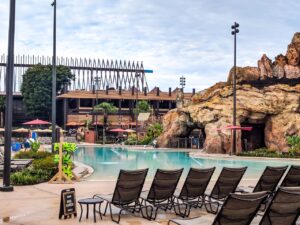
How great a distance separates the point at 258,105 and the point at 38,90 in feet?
162

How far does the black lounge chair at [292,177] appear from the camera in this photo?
8461mm

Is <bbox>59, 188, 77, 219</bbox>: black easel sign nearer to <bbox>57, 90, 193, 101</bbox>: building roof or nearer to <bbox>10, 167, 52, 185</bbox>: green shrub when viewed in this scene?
<bbox>10, 167, 52, 185</bbox>: green shrub

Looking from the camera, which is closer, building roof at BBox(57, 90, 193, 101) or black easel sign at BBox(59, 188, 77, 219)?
black easel sign at BBox(59, 188, 77, 219)

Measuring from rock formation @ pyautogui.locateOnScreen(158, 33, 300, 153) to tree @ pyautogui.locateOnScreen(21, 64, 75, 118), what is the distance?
132ft

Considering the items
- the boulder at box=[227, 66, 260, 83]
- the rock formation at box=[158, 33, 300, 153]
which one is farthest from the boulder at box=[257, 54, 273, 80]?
the boulder at box=[227, 66, 260, 83]

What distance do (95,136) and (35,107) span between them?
63.6ft

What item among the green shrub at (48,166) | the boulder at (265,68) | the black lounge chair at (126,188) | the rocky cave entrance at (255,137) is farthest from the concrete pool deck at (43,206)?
the boulder at (265,68)

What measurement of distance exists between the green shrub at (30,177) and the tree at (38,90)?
61.2 metres

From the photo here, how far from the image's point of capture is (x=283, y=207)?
201 inches

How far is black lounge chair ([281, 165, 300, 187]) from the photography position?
8461 millimetres

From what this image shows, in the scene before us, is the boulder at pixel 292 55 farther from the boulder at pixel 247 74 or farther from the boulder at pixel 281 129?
the boulder at pixel 281 129

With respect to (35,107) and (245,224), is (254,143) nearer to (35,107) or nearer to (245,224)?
(245,224)

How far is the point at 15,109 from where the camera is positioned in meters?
77.1

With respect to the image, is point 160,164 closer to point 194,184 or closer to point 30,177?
point 30,177
